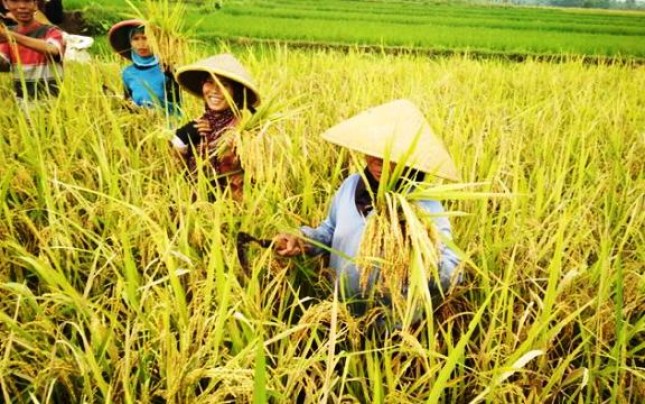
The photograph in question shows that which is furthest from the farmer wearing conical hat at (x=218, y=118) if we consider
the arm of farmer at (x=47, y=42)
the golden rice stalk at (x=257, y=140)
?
the arm of farmer at (x=47, y=42)

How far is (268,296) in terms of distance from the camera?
43.5 inches

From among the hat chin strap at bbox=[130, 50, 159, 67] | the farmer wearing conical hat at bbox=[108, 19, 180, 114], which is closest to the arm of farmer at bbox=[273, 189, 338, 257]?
the farmer wearing conical hat at bbox=[108, 19, 180, 114]

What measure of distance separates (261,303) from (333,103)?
1.67 meters

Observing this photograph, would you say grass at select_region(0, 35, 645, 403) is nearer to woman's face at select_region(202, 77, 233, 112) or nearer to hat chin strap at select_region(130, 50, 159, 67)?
woman's face at select_region(202, 77, 233, 112)

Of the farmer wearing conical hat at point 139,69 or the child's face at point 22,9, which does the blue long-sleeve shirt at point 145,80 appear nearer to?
the farmer wearing conical hat at point 139,69

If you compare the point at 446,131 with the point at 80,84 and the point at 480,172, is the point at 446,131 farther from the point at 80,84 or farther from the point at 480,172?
the point at 80,84

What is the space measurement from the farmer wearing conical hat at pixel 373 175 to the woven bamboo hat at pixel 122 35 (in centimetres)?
168

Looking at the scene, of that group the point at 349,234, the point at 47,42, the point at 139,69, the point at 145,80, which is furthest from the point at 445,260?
the point at 47,42

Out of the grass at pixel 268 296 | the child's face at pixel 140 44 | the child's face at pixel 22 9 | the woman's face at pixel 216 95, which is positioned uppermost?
the child's face at pixel 22 9

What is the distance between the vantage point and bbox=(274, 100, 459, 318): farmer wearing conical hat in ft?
2.79

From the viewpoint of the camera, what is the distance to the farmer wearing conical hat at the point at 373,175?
0.85 metres

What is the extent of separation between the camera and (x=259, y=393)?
590mm

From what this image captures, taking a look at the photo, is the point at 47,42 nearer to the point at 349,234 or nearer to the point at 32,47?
the point at 32,47

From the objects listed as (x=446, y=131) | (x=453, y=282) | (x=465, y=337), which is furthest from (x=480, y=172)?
(x=465, y=337)
